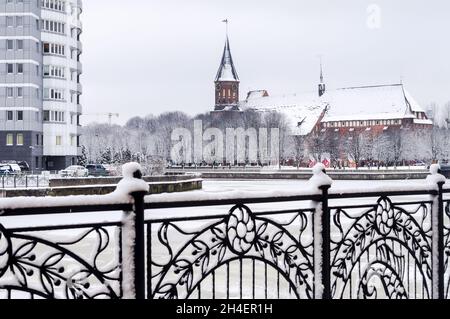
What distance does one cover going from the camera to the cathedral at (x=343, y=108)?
82.6 m

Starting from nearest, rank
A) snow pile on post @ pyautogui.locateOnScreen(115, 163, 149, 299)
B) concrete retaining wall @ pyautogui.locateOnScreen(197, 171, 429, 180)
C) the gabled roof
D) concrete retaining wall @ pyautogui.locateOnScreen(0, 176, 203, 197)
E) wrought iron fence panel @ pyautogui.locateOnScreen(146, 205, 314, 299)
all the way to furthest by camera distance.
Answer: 1. snow pile on post @ pyautogui.locateOnScreen(115, 163, 149, 299)
2. wrought iron fence panel @ pyautogui.locateOnScreen(146, 205, 314, 299)
3. concrete retaining wall @ pyautogui.locateOnScreen(0, 176, 203, 197)
4. concrete retaining wall @ pyautogui.locateOnScreen(197, 171, 429, 180)
5. the gabled roof

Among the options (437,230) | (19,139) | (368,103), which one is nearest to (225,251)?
(437,230)

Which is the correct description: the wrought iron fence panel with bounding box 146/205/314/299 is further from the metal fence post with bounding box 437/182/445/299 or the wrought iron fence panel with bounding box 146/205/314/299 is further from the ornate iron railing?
the metal fence post with bounding box 437/182/445/299

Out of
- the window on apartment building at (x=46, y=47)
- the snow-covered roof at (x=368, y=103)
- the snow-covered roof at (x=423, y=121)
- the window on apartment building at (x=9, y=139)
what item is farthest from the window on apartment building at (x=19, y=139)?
the snow-covered roof at (x=423, y=121)

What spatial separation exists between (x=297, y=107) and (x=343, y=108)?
26.2 feet

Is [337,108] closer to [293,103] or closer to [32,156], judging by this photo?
[293,103]

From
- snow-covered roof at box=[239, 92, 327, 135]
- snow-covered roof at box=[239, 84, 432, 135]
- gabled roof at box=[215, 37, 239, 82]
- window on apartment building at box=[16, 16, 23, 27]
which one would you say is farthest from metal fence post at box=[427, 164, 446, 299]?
gabled roof at box=[215, 37, 239, 82]

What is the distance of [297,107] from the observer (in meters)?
92.8

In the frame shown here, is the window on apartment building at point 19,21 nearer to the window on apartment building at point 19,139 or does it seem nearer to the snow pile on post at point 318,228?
the window on apartment building at point 19,139

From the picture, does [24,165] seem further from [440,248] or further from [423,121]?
[423,121]

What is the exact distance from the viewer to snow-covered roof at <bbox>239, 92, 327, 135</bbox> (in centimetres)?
8782

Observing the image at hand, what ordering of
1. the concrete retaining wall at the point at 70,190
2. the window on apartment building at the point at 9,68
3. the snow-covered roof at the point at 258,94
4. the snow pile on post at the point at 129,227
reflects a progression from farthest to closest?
the snow-covered roof at the point at 258,94 → the window on apartment building at the point at 9,68 → the concrete retaining wall at the point at 70,190 → the snow pile on post at the point at 129,227
